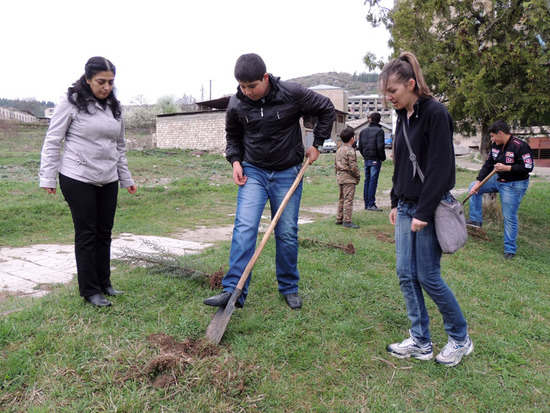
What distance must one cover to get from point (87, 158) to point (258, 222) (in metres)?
1.40

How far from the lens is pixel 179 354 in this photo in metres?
2.52

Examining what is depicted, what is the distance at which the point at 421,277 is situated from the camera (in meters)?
2.60

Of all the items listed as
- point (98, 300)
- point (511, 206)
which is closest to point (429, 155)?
point (98, 300)

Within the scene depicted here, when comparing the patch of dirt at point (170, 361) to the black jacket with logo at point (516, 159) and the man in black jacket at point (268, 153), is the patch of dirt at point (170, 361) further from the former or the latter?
the black jacket with logo at point (516, 159)

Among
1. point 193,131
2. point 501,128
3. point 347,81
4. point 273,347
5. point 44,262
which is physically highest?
point 347,81

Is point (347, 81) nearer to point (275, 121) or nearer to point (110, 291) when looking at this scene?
point (275, 121)

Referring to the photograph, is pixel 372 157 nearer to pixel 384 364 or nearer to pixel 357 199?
pixel 357 199

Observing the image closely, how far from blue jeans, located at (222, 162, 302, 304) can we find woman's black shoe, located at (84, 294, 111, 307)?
38.4 inches

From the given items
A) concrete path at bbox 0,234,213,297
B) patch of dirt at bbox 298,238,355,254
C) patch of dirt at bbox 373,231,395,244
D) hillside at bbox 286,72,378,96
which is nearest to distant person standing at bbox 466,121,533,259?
patch of dirt at bbox 373,231,395,244

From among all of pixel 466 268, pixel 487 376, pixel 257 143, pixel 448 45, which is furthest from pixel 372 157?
pixel 487 376

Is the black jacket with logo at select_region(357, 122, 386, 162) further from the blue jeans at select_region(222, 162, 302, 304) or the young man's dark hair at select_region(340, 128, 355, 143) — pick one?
the blue jeans at select_region(222, 162, 302, 304)

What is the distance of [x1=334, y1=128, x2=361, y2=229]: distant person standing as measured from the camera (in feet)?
22.9

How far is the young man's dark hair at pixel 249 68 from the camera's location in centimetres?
296

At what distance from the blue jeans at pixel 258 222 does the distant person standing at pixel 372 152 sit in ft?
17.6
